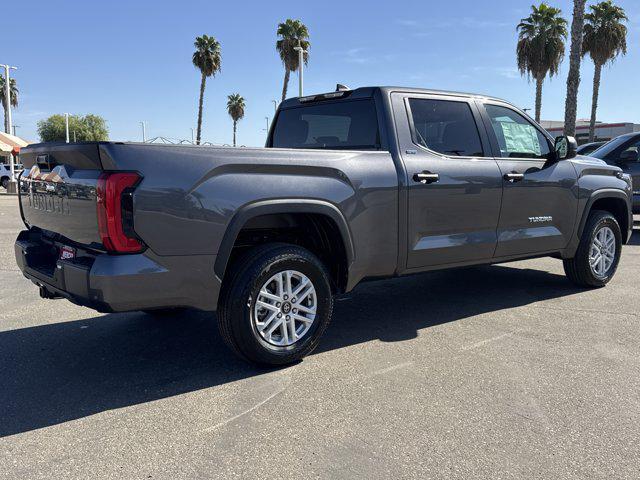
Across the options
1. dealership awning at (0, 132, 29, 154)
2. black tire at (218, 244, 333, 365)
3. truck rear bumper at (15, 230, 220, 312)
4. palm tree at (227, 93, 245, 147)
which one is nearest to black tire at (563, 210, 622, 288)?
black tire at (218, 244, 333, 365)

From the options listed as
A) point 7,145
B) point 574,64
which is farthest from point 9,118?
point 574,64

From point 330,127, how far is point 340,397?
245 centimetres

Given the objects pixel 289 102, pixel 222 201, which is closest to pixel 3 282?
pixel 289 102

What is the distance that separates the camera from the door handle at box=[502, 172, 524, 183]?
482 cm

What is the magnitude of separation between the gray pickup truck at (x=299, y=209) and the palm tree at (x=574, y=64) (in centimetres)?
1243

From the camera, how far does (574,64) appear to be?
54.1 feet

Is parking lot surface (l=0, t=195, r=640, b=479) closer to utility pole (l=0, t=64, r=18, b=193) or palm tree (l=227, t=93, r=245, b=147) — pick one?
utility pole (l=0, t=64, r=18, b=193)

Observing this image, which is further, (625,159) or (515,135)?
(625,159)

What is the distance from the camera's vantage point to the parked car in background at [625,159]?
967cm

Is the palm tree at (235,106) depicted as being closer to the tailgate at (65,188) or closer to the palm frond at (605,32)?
the palm frond at (605,32)

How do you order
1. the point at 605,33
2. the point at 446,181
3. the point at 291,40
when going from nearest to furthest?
the point at 446,181 → the point at 605,33 → the point at 291,40

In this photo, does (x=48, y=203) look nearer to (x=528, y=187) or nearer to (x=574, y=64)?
(x=528, y=187)

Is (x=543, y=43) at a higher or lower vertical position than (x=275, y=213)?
higher

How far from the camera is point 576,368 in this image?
3.73m
